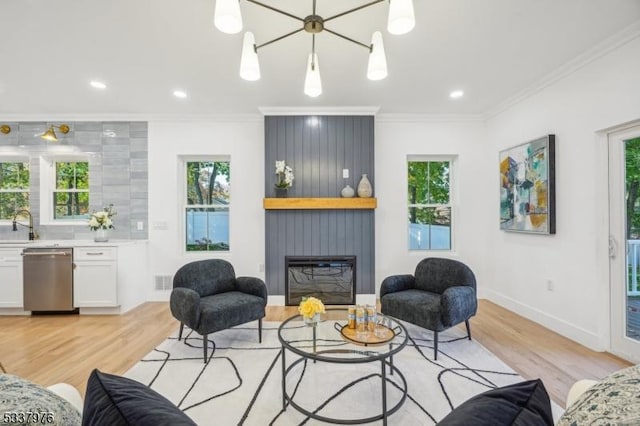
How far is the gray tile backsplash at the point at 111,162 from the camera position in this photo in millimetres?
4340

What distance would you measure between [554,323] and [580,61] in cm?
264

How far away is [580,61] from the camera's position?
282 centimetres

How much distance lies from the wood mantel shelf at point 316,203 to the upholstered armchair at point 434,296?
1.16 m

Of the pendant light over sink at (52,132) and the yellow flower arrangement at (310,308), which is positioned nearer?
the yellow flower arrangement at (310,308)

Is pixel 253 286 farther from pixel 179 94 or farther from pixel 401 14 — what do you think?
pixel 401 14

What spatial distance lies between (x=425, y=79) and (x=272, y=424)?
343 cm

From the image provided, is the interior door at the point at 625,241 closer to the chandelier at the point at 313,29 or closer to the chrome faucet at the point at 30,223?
the chandelier at the point at 313,29

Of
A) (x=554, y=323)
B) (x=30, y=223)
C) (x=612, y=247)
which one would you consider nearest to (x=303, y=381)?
(x=554, y=323)

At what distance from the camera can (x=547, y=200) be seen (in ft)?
10.5

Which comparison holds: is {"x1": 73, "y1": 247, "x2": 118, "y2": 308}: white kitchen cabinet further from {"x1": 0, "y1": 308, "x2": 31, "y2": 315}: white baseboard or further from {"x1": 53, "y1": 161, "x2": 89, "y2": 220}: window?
{"x1": 53, "y1": 161, "x2": 89, "y2": 220}: window

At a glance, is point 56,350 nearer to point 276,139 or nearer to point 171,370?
point 171,370

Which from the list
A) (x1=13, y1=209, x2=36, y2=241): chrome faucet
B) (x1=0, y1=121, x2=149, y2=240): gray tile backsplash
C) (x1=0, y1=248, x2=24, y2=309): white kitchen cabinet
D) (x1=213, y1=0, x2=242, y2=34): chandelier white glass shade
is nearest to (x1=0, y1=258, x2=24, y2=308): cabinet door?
(x1=0, y1=248, x2=24, y2=309): white kitchen cabinet

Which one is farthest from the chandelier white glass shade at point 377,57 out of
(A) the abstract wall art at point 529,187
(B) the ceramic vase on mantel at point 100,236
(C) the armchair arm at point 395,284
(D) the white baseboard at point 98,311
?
(D) the white baseboard at point 98,311

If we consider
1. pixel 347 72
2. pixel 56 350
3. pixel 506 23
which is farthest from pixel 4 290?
pixel 506 23
